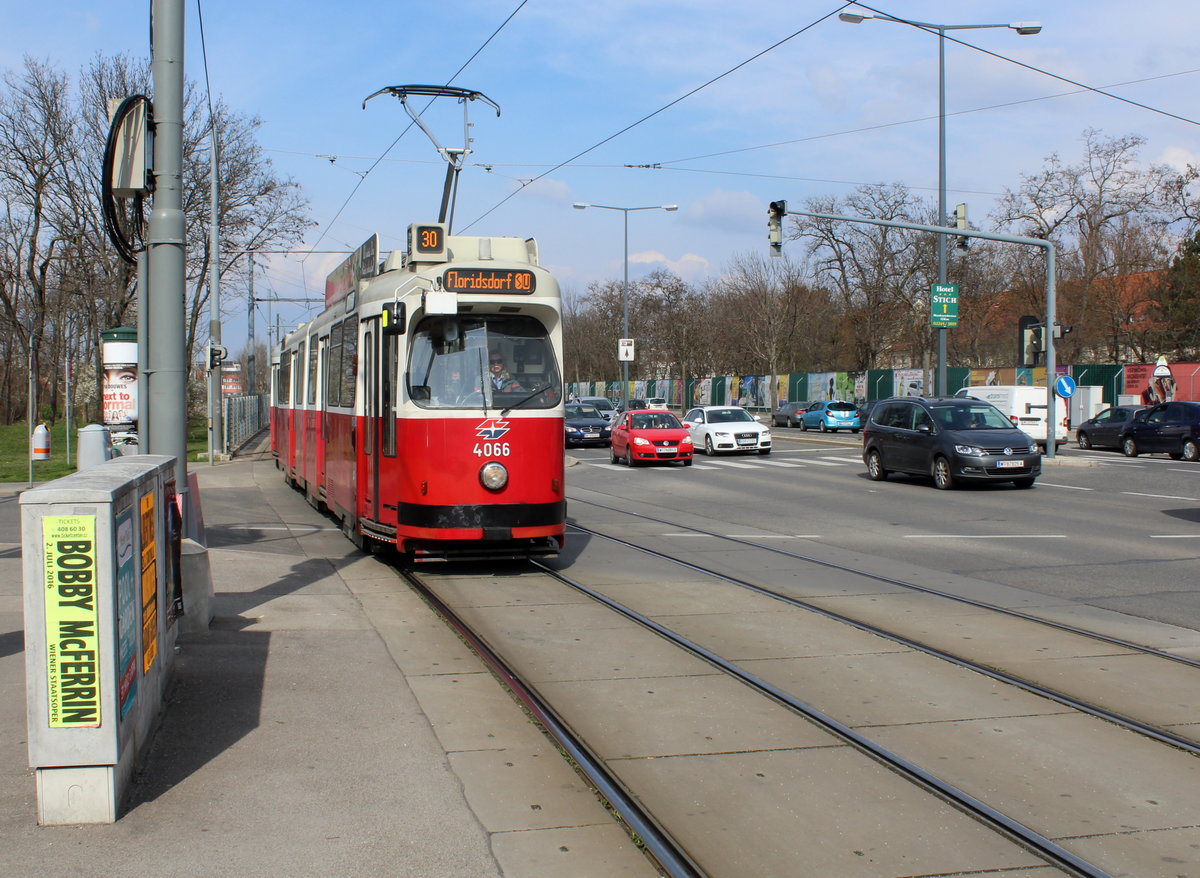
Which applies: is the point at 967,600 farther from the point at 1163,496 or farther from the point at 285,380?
the point at 285,380

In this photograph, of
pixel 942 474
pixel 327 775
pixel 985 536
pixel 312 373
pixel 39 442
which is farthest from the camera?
pixel 39 442

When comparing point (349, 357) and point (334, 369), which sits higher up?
point (349, 357)

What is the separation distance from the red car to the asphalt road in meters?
0.49

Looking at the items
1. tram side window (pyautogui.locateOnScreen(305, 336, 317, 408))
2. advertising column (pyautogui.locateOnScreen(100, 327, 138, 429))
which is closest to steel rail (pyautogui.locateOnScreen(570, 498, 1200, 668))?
tram side window (pyautogui.locateOnScreen(305, 336, 317, 408))

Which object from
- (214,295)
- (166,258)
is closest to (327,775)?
(166,258)

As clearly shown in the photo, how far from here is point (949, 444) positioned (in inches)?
856

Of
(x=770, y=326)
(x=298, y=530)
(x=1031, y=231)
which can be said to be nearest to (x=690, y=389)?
(x=770, y=326)

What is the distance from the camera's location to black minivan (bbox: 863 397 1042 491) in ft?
69.8

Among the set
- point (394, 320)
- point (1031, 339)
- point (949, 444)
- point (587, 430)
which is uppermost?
point (1031, 339)

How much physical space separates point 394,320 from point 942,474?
1436 centimetres

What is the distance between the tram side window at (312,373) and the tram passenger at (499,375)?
602 centimetres

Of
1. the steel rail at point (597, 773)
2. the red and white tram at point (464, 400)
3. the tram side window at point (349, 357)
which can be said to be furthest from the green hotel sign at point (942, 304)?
the steel rail at point (597, 773)

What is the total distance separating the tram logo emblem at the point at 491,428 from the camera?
10.8 meters

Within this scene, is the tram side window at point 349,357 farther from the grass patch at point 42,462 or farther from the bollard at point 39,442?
the bollard at point 39,442
